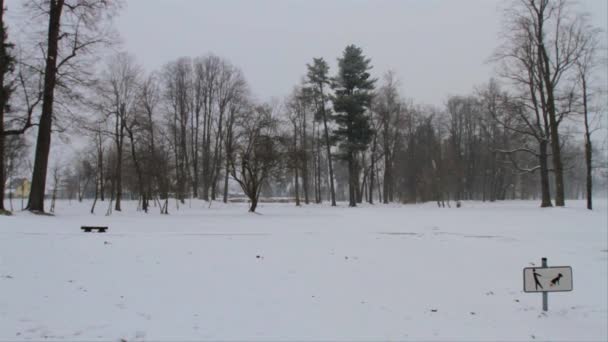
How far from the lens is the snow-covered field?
5.29 meters

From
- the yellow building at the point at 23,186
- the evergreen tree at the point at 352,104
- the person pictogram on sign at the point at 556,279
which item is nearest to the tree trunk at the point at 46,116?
the person pictogram on sign at the point at 556,279

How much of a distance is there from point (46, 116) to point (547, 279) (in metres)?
19.4

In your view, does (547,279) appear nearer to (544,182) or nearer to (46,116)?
(46,116)

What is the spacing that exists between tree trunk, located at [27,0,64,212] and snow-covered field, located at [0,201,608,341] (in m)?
5.94

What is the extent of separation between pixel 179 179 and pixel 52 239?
26.1 m

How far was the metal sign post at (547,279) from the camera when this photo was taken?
6473 mm

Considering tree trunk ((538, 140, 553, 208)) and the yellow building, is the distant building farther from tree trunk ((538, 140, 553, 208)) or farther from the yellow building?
tree trunk ((538, 140, 553, 208))

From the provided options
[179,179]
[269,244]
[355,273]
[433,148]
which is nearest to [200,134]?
[179,179]

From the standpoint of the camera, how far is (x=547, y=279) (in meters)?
6.57

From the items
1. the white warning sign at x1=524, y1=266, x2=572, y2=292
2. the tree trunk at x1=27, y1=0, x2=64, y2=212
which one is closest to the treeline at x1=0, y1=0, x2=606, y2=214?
the tree trunk at x1=27, y1=0, x2=64, y2=212

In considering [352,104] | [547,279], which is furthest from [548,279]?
[352,104]

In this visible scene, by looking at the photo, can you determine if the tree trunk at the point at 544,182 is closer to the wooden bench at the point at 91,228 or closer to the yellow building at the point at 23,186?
the wooden bench at the point at 91,228

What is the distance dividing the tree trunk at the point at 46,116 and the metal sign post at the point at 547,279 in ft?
61.4

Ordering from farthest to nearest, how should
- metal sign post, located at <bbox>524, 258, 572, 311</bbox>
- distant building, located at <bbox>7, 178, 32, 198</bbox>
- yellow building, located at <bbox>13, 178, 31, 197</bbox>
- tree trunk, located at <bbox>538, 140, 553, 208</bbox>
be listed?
1. distant building, located at <bbox>7, 178, 32, 198</bbox>
2. yellow building, located at <bbox>13, 178, 31, 197</bbox>
3. tree trunk, located at <bbox>538, 140, 553, 208</bbox>
4. metal sign post, located at <bbox>524, 258, 572, 311</bbox>
